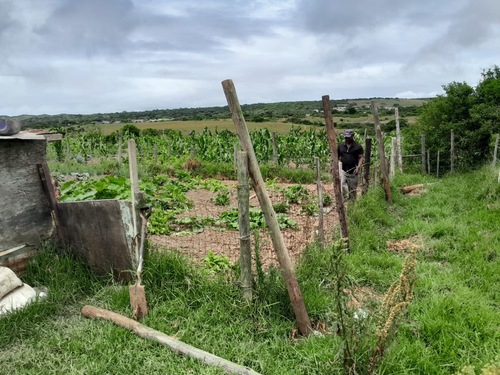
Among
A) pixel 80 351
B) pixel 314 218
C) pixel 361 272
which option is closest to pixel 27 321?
pixel 80 351

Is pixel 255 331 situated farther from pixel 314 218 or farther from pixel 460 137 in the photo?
pixel 460 137

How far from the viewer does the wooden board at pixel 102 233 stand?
15.9ft

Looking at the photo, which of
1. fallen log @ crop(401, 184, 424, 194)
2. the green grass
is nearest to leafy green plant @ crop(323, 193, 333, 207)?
fallen log @ crop(401, 184, 424, 194)

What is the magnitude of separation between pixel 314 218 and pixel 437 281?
3.93 metres

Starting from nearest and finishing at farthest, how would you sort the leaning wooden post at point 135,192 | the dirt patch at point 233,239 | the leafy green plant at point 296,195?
the leaning wooden post at point 135,192, the dirt patch at point 233,239, the leafy green plant at point 296,195

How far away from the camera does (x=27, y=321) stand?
4.22m

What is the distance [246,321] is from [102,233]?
2068 millimetres

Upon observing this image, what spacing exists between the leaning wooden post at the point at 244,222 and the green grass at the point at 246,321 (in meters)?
0.14

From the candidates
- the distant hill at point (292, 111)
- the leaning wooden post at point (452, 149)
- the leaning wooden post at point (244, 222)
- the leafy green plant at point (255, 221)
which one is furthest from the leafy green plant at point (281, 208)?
the distant hill at point (292, 111)

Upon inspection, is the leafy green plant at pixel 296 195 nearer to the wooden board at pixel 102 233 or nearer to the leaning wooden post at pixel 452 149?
the wooden board at pixel 102 233

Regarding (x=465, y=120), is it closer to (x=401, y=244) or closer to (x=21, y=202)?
(x=401, y=244)

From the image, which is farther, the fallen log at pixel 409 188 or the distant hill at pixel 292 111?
the distant hill at pixel 292 111

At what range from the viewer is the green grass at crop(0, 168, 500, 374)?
11.6ft

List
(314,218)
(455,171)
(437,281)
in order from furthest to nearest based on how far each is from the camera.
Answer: (455,171), (314,218), (437,281)
